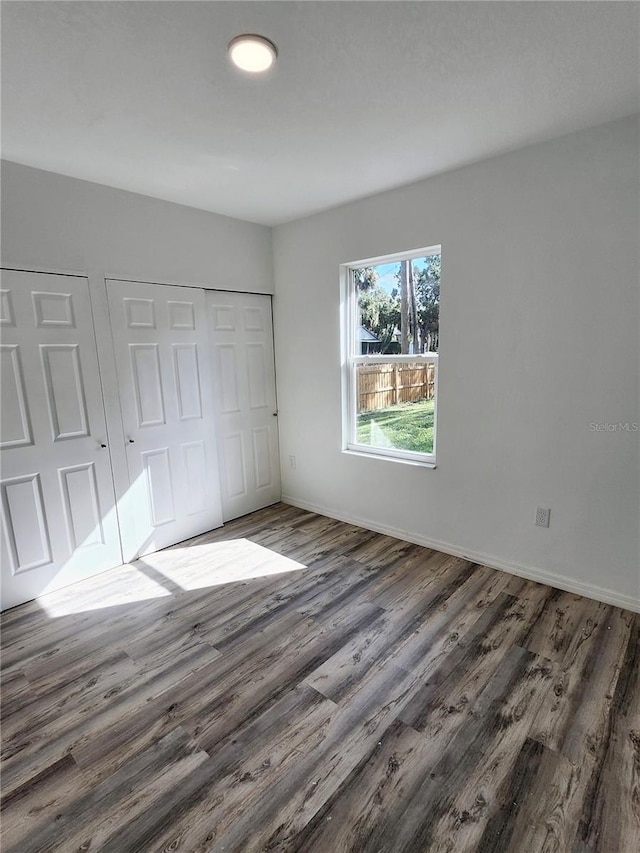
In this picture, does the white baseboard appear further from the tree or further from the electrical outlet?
the tree

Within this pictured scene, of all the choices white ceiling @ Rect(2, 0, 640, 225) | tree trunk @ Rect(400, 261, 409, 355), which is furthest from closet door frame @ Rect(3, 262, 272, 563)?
tree trunk @ Rect(400, 261, 409, 355)

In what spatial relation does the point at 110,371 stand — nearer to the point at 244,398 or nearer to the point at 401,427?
the point at 244,398

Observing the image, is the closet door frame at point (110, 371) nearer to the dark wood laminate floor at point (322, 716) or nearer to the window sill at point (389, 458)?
the dark wood laminate floor at point (322, 716)

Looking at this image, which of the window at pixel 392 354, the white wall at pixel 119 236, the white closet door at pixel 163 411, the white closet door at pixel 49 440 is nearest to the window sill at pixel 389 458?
the window at pixel 392 354

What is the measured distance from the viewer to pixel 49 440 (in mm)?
2607

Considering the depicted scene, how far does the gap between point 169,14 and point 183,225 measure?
187cm

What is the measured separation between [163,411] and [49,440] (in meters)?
0.78

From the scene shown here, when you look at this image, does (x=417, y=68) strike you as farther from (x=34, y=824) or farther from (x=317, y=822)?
(x=34, y=824)

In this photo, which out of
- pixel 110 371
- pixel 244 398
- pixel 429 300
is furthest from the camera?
pixel 244 398

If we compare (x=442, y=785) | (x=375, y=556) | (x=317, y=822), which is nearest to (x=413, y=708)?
(x=442, y=785)

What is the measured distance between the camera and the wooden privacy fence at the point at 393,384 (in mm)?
3072

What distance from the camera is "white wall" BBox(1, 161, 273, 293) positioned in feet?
7.94

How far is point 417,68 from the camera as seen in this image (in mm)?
1656

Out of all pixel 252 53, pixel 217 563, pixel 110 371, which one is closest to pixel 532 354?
pixel 252 53
